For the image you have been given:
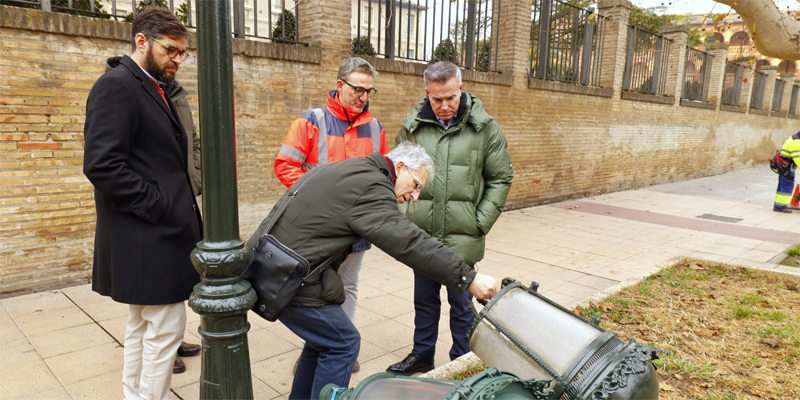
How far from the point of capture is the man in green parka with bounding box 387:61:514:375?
3.41 m

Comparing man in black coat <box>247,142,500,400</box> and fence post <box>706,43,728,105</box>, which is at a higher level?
fence post <box>706,43,728,105</box>

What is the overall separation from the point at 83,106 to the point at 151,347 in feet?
11.2

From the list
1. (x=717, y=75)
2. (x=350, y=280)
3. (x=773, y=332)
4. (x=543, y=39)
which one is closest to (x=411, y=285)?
(x=350, y=280)

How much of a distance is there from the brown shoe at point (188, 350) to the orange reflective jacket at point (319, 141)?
1.35 metres

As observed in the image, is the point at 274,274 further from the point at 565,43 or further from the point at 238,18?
the point at 565,43

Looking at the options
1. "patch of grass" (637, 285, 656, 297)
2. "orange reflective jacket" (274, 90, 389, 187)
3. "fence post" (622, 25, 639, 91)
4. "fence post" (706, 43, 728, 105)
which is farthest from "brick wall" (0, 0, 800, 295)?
"fence post" (706, 43, 728, 105)

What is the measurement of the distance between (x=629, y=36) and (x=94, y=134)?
550 inches

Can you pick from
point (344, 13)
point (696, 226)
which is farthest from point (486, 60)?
point (696, 226)

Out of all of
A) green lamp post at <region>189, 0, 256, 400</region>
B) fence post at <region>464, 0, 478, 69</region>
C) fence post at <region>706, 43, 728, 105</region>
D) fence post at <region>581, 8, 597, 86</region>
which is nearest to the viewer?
green lamp post at <region>189, 0, 256, 400</region>

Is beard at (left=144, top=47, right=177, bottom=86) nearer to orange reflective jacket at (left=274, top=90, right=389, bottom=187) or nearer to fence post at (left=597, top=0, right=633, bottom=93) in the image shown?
orange reflective jacket at (left=274, top=90, right=389, bottom=187)

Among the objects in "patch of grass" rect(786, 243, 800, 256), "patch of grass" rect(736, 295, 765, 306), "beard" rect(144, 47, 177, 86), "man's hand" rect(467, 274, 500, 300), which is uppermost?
"beard" rect(144, 47, 177, 86)

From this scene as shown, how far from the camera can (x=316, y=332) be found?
2.34 metres

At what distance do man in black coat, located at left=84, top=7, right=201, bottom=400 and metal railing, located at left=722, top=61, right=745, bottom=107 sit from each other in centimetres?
2225

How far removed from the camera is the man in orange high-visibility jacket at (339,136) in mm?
3307
